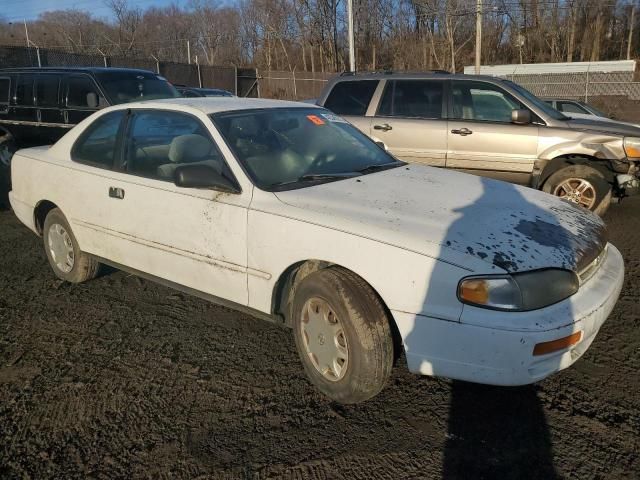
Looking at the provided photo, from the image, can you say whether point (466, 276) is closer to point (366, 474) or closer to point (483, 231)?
point (483, 231)

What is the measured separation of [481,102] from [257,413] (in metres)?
5.44

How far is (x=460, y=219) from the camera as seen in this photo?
289 cm

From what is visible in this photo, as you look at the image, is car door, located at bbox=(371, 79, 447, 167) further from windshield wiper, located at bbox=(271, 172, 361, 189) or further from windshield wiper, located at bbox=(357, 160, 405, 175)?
windshield wiper, located at bbox=(271, 172, 361, 189)

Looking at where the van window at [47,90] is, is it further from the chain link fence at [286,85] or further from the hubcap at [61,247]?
the chain link fence at [286,85]

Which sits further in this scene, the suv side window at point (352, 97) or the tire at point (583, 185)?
the suv side window at point (352, 97)

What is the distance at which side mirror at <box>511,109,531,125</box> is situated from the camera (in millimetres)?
6523

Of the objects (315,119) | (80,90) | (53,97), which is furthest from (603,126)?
(53,97)

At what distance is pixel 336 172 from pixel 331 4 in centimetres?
5081

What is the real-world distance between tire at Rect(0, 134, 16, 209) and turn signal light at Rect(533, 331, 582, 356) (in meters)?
7.56

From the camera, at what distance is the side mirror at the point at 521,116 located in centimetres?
652

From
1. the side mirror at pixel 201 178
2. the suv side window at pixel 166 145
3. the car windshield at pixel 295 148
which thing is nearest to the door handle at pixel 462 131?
the car windshield at pixel 295 148

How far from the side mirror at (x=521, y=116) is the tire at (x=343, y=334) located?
458 centimetres

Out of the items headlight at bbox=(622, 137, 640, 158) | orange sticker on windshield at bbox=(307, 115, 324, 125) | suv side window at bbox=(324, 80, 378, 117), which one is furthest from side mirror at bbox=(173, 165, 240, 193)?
headlight at bbox=(622, 137, 640, 158)

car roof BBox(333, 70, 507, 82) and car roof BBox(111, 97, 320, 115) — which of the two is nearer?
car roof BBox(111, 97, 320, 115)
